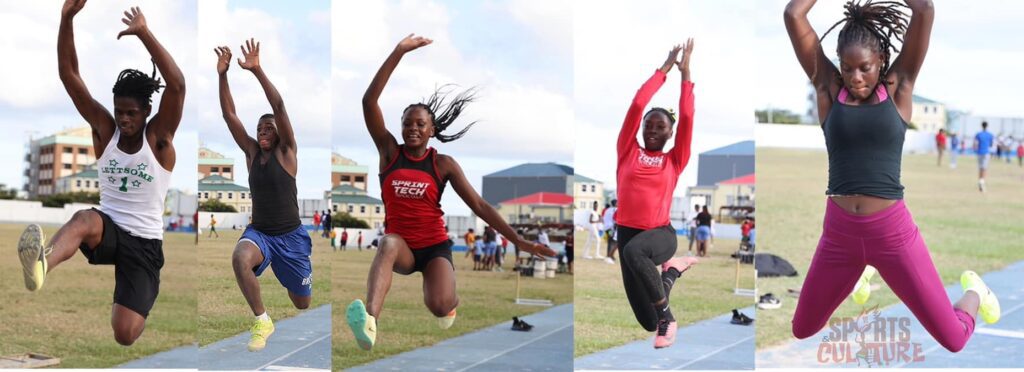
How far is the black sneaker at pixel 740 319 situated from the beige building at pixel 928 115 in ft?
28.1

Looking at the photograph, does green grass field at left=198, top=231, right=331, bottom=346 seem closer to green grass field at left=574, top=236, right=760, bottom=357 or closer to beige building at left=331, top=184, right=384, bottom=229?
beige building at left=331, top=184, right=384, bottom=229

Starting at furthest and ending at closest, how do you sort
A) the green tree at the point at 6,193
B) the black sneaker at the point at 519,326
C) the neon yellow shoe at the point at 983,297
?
1. the green tree at the point at 6,193
2. the black sneaker at the point at 519,326
3. the neon yellow shoe at the point at 983,297

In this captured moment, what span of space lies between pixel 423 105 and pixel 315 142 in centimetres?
94

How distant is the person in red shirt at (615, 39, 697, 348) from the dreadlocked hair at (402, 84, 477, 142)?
1.35 meters

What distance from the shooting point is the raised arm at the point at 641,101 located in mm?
8898

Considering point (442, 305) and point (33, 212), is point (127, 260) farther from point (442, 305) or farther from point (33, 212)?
point (33, 212)

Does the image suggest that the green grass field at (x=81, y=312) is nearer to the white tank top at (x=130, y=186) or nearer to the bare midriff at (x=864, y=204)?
the white tank top at (x=130, y=186)

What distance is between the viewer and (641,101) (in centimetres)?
891

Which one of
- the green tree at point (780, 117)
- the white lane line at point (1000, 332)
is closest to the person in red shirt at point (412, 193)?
the white lane line at point (1000, 332)

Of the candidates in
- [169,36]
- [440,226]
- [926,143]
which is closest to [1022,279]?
[926,143]

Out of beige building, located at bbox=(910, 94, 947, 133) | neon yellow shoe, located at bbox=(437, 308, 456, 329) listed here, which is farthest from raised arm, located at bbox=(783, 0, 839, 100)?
beige building, located at bbox=(910, 94, 947, 133)

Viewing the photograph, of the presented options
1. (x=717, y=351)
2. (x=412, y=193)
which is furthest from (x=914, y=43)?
(x=412, y=193)

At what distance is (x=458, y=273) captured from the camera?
959 cm

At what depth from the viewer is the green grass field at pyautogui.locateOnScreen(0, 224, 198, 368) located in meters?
10.8
